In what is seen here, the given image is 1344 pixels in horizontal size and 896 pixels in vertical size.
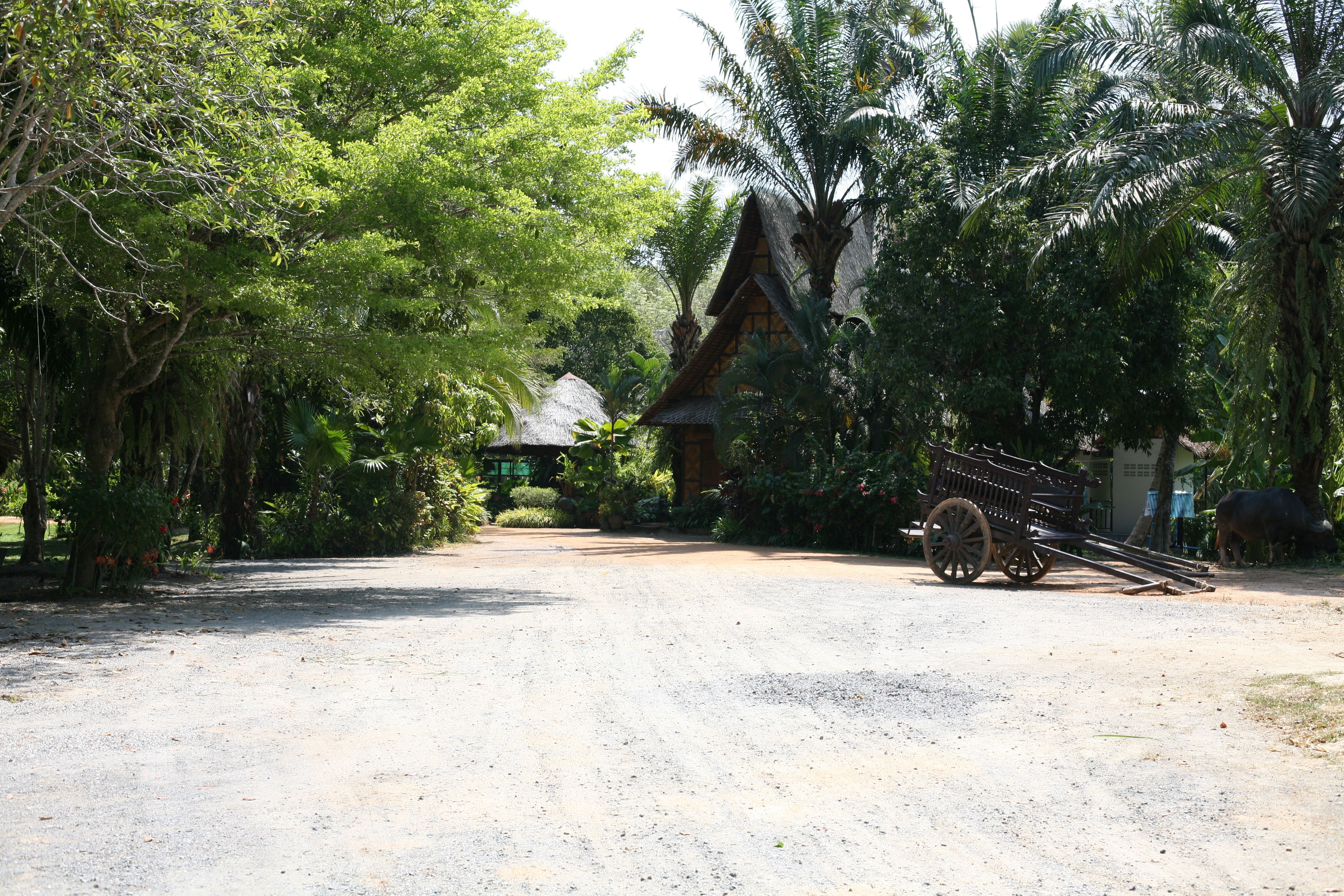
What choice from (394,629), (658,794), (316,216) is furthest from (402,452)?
(658,794)

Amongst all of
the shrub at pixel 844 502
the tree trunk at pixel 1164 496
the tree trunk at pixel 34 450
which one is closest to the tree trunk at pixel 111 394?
the tree trunk at pixel 34 450

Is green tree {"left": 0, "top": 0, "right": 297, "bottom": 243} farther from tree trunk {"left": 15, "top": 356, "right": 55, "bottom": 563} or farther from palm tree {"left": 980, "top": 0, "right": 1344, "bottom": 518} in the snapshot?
palm tree {"left": 980, "top": 0, "right": 1344, "bottom": 518}

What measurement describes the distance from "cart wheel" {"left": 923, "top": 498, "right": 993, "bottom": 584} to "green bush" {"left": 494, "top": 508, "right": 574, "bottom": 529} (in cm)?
1730

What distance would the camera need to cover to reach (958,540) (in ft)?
44.7

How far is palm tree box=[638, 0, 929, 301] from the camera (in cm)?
2231

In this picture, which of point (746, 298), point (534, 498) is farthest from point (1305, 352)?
point (534, 498)

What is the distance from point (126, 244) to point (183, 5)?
8.40 feet

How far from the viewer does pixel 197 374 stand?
13570mm

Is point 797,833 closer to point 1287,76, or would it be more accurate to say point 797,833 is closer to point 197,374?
point 197,374

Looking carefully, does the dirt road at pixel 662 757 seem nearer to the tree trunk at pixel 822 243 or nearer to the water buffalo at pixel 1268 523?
the water buffalo at pixel 1268 523

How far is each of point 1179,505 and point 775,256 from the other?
1075 centimetres

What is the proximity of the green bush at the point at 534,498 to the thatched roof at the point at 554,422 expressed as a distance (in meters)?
1.41

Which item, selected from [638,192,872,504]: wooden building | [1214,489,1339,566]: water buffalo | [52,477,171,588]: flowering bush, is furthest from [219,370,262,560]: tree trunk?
[1214,489,1339,566]: water buffalo

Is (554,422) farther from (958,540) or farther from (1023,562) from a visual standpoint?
(958,540)
